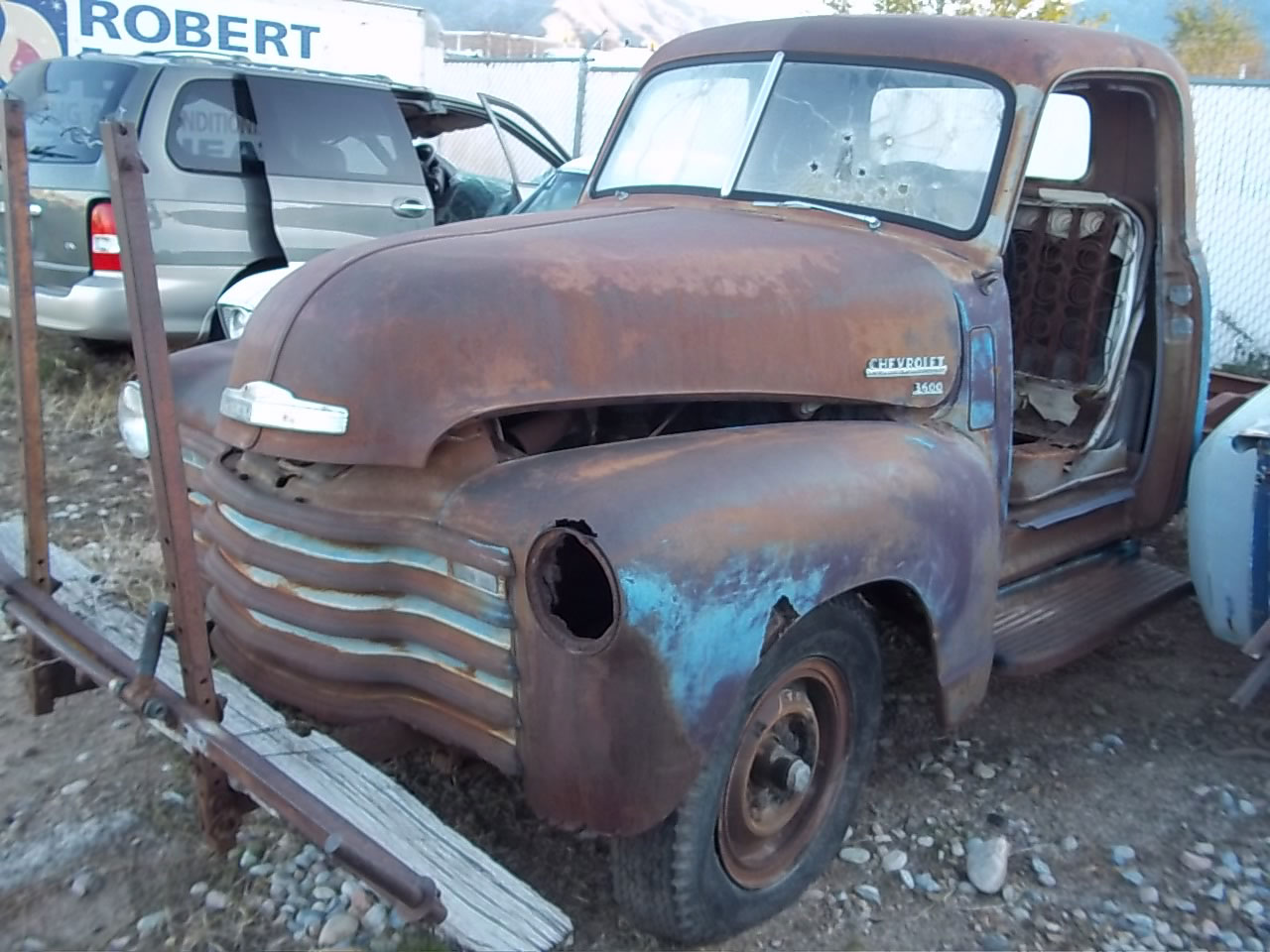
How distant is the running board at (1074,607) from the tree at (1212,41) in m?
21.9

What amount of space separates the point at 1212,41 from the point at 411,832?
83.3 feet

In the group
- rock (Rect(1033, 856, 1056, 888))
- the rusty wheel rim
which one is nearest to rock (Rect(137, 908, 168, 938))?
the rusty wheel rim

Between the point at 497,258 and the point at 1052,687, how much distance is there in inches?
98.0

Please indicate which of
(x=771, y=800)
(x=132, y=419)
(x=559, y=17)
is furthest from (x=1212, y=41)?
(x=559, y=17)

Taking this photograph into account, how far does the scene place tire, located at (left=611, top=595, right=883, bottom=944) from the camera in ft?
8.23

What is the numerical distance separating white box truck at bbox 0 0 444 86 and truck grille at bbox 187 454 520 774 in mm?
8859

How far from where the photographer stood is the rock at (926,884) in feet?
9.71

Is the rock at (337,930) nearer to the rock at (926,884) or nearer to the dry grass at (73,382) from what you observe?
the rock at (926,884)

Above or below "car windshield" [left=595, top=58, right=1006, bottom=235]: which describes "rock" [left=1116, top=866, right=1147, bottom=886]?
below

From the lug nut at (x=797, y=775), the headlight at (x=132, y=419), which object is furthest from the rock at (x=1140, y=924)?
the headlight at (x=132, y=419)

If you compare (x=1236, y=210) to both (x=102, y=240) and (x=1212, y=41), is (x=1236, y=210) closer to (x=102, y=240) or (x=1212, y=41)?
(x=102, y=240)

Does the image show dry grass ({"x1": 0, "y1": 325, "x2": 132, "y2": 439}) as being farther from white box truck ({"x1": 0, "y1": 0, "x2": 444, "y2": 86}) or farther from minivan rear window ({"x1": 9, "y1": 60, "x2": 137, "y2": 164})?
white box truck ({"x1": 0, "y1": 0, "x2": 444, "y2": 86})

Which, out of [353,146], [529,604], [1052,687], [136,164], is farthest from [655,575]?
[353,146]

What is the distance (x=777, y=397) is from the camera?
293 centimetres
